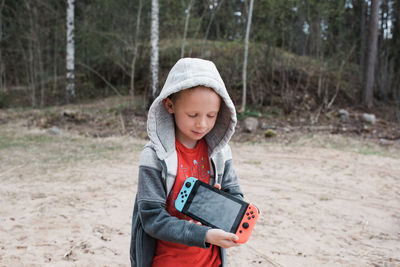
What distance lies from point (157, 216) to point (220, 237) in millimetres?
283

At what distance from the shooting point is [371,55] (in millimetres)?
12078

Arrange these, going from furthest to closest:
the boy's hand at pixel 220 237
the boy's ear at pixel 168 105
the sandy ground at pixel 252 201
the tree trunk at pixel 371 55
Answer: the tree trunk at pixel 371 55 < the sandy ground at pixel 252 201 < the boy's ear at pixel 168 105 < the boy's hand at pixel 220 237

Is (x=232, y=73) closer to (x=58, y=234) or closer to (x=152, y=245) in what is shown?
(x=58, y=234)

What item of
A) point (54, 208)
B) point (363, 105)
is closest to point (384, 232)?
point (54, 208)

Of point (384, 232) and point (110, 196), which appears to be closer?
point (384, 232)

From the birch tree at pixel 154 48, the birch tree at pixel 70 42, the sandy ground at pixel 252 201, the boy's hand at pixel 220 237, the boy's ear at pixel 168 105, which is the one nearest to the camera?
the boy's hand at pixel 220 237

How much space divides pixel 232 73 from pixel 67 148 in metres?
6.87

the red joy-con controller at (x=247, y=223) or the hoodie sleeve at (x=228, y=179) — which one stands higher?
the hoodie sleeve at (x=228, y=179)

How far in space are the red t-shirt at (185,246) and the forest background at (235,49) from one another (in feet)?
32.6

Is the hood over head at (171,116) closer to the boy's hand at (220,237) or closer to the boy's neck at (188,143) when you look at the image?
the boy's neck at (188,143)

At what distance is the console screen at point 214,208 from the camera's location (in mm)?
1490

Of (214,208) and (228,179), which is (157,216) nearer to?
(214,208)

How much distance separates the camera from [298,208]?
4.23 metres

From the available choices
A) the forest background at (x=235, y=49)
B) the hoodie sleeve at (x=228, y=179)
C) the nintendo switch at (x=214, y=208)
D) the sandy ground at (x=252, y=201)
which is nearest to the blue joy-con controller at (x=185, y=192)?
the nintendo switch at (x=214, y=208)
